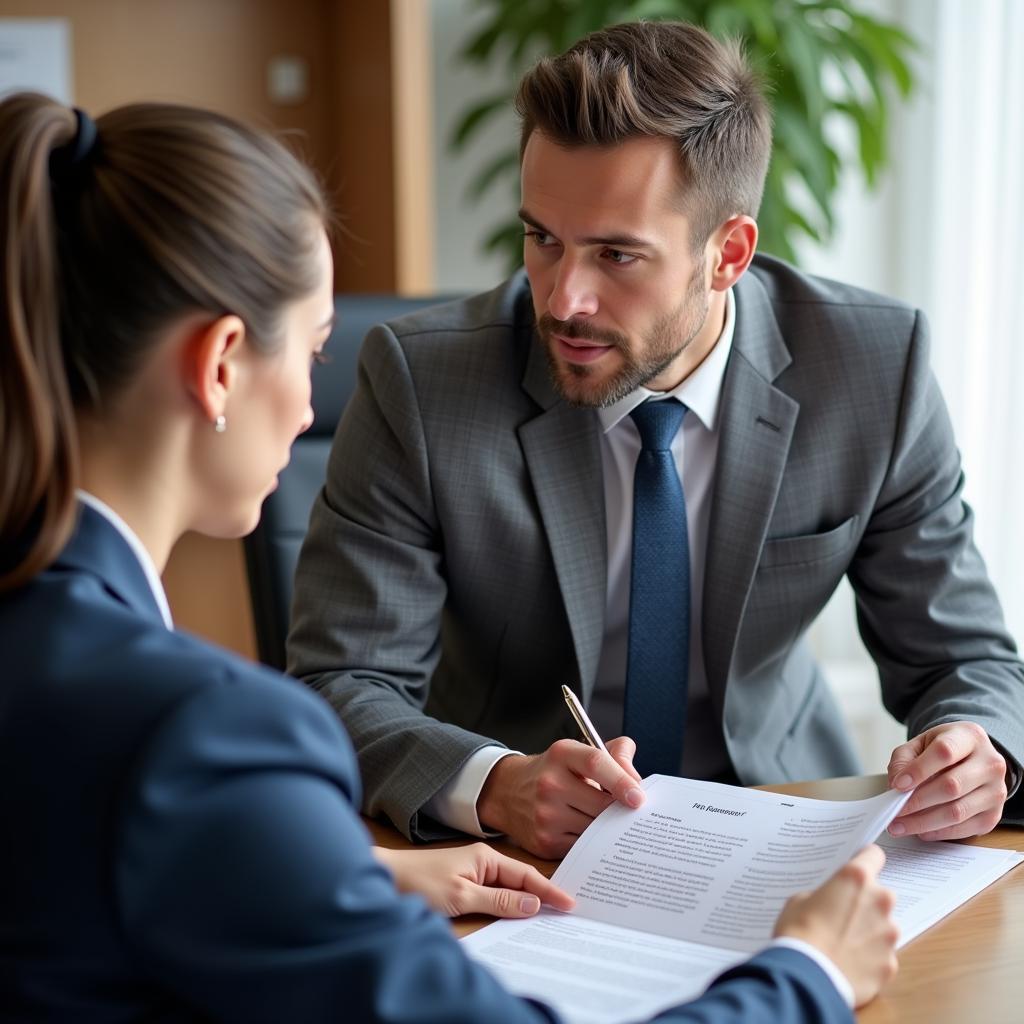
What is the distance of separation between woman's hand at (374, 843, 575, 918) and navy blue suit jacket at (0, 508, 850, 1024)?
11.8 inches

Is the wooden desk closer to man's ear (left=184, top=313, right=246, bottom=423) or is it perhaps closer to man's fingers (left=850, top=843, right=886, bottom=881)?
man's fingers (left=850, top=843, right=886, bottom=881)

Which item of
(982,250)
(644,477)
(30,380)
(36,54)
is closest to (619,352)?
(644,477)

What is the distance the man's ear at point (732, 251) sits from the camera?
1587mm

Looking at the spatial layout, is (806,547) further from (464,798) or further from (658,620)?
(464,798)

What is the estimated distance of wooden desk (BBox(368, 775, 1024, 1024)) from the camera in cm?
89

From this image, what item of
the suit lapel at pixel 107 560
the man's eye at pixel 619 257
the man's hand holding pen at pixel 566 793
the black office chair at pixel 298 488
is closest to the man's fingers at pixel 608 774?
the man's hand holding pen at pixel 566 793

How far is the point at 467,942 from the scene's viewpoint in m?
0.99

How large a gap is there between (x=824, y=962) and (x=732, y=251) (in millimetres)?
946

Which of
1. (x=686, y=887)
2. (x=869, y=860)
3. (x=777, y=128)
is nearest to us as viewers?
(x=869, y=860)

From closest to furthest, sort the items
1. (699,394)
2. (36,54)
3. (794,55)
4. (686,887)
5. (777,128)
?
(686,887) → (699,394) → (794,55) → (777,128) → (36,54)

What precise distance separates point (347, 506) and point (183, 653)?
80 cm

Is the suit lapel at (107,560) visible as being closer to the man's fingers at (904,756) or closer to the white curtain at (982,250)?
the man's fingers at (904,756)

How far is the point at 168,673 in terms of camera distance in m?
0.71

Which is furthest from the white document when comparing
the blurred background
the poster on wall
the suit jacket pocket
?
the poster on wall
